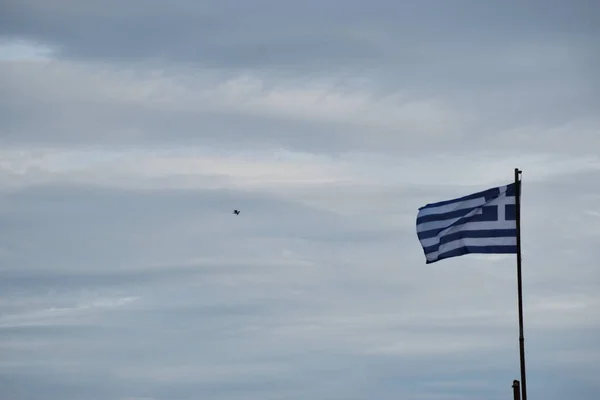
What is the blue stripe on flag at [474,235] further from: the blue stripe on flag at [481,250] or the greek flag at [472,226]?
the blue stripe on flag at [481,250]

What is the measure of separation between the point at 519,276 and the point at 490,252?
3.73 meters

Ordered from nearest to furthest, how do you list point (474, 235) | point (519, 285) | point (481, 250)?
point (519, 285)
point (481, 250)
point (474, 235)

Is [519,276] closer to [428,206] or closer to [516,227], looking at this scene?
[516,227]

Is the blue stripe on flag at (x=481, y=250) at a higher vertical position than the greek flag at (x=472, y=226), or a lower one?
lower

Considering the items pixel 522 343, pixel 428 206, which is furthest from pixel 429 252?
Result: pixel 522 343

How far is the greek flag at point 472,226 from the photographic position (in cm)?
8031

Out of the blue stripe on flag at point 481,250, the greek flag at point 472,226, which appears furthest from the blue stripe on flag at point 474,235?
the blue stripe on flag at point 481,250

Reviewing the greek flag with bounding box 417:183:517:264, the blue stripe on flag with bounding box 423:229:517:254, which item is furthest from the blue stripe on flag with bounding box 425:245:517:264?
the blue stripe on flag with bounding box 423:229:517:254

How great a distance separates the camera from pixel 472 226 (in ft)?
266

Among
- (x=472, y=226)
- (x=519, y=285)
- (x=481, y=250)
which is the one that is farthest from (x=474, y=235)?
(x=519, y=285)

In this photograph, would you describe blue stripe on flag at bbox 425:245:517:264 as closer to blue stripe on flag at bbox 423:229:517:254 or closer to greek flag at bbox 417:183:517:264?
greek flag at bbox 417:183:517:264

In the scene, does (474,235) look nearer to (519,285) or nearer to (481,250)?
(481,250)

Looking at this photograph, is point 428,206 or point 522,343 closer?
point 522,343

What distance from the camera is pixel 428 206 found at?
8369 centimetres
